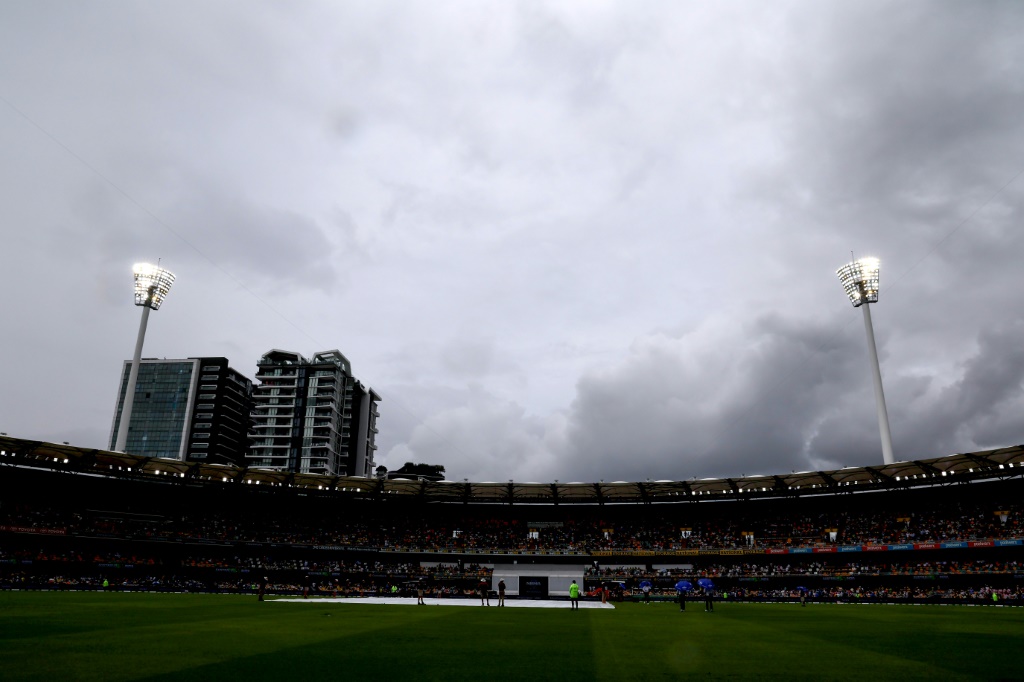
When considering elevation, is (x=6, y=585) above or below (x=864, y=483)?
below

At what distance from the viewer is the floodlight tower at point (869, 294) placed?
63562 millimetres

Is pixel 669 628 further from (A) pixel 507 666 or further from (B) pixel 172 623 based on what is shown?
(B) pixel 172 623

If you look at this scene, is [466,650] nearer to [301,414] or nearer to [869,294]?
[869,294]

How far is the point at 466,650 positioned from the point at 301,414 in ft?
425

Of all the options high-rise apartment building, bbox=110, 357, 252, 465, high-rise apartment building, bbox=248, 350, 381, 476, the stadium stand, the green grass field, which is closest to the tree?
high-rise apartment building, bbox=248, 350, 381, 476

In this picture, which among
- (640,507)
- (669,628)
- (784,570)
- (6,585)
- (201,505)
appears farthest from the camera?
(640,507)

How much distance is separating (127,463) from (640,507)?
193ft

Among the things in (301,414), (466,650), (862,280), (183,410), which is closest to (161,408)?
(183,410)

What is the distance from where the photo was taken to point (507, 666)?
12203 mm

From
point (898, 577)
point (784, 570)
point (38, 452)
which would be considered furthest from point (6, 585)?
point (898, 577)

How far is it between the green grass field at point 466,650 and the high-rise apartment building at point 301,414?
112140mm

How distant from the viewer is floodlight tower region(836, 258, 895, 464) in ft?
209

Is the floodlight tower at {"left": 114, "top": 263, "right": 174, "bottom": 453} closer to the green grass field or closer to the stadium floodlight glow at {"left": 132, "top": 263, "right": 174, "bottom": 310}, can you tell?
the stadium floodlight glow at {"left": 132, "top": 263, "right": 174, "bottom": 310}

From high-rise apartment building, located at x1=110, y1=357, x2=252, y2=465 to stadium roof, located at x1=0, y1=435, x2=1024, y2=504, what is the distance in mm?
Answer: 82865
